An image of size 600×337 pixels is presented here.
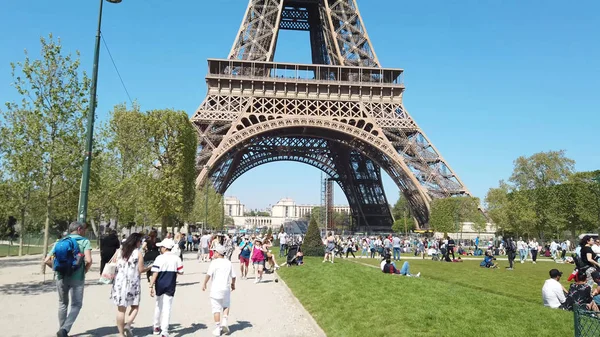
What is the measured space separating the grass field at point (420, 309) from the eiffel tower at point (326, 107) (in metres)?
27.2

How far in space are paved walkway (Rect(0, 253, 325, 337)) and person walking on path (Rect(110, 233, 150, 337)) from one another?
34.5 inches

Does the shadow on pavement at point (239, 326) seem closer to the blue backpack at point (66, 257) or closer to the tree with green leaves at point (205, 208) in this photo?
the blue backpack at point (66, 257)

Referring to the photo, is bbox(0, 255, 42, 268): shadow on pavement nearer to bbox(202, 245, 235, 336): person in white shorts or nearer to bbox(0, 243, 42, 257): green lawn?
bbox(0, 243, 42, 257): green lawn

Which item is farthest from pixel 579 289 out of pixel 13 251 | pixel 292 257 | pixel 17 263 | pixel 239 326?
pixel 13 251

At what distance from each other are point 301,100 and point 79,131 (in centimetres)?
2995

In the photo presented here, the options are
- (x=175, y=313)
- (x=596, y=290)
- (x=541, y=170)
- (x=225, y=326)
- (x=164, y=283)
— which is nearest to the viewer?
(x=164, y=283)

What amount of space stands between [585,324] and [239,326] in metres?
6.37

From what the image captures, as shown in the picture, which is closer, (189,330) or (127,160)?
(189,330)

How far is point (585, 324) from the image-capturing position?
498cm

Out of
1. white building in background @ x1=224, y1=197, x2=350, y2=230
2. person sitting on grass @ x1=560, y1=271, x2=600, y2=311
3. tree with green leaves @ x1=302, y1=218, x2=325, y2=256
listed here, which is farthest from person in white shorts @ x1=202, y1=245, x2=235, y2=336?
white building in background @ x1=224, y1=197, x2=350, y2=230

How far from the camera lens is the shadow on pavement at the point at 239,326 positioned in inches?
357

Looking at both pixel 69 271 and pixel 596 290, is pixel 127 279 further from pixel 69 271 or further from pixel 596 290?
pixel 596 290

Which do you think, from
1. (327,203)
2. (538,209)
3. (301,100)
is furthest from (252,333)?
(327,203)

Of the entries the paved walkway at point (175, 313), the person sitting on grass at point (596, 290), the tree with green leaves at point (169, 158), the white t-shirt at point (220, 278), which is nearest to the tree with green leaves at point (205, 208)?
the tree with green leaves at point (169, 158)
